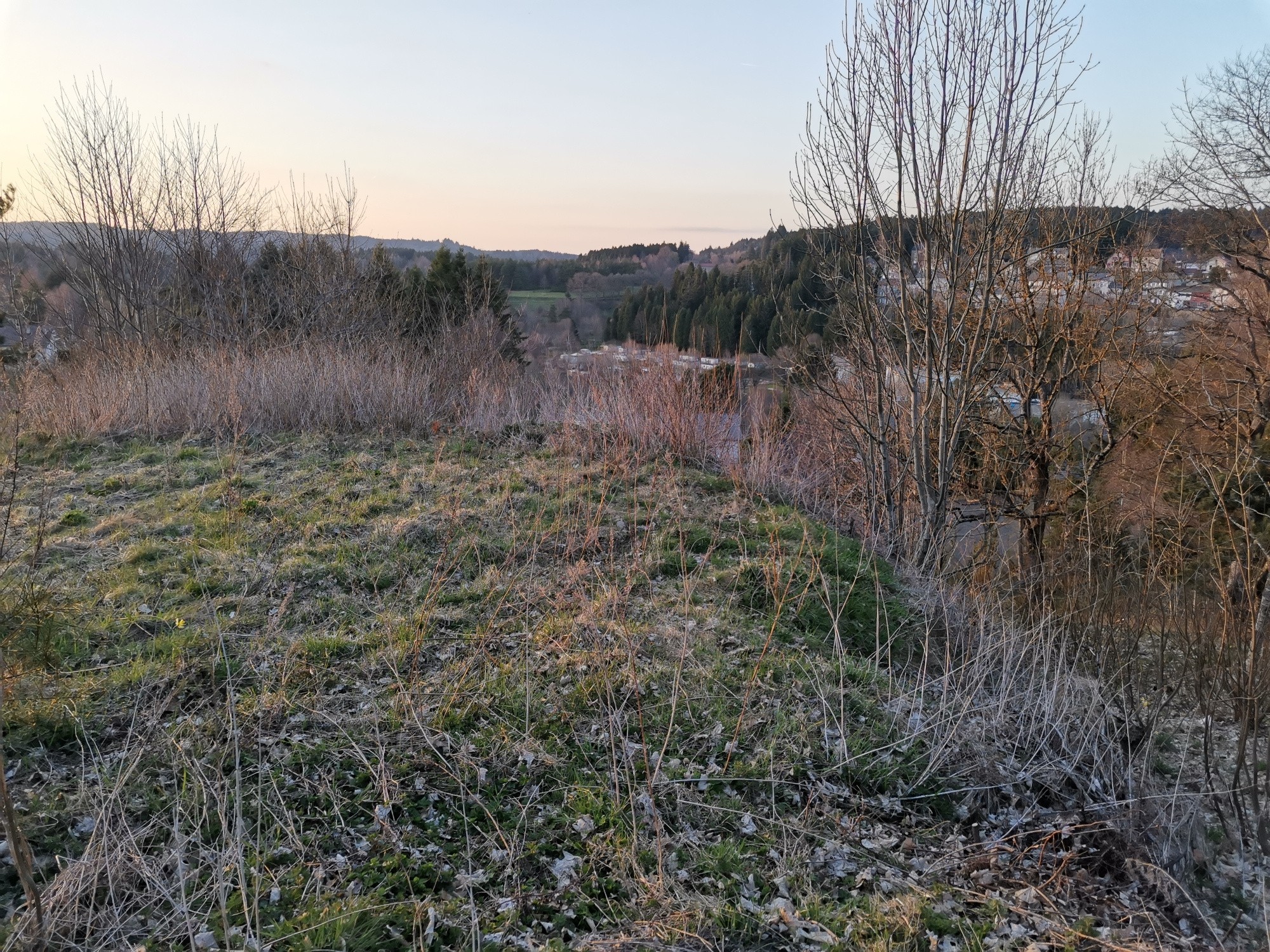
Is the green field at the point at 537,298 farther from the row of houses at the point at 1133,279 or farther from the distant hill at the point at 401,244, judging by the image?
the row of houses at the point at 1133,279

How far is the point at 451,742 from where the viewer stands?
2.97m

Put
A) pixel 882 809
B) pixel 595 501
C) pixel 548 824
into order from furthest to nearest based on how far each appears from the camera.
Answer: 1. pixel 595 501
2. pixel 882 809
3. pixel 548 824


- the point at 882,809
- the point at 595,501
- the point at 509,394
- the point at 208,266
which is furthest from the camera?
the point at 208,266

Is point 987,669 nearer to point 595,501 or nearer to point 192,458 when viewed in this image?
point 595,501

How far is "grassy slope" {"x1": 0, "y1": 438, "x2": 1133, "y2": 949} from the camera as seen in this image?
89.2 inches

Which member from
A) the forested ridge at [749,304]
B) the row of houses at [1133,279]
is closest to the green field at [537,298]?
the forested ridge at [749,304]

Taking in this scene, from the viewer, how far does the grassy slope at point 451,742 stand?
7.43ft

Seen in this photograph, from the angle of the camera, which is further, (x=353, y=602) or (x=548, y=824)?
(x=353, y=602)

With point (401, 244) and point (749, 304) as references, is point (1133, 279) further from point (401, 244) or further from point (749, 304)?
point (401, 244)

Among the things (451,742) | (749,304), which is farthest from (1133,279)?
(451,742)

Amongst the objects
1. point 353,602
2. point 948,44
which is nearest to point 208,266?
point 353,602

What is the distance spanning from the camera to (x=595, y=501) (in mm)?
6031

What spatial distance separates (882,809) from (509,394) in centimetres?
707

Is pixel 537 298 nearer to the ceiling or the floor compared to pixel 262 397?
nearer to the ceiling
